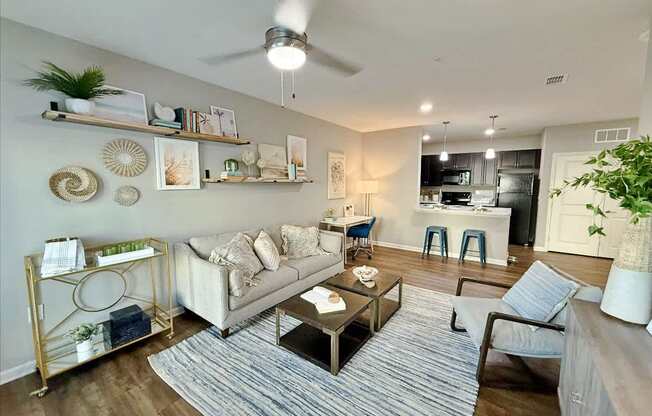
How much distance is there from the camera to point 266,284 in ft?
8.83

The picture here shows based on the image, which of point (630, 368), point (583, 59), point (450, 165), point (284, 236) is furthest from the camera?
point (450, 165)

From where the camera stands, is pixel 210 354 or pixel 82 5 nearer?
pixel 82 5

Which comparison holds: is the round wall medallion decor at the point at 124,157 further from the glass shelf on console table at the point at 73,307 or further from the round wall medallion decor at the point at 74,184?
the glass shelf on console table at the point at 73,307

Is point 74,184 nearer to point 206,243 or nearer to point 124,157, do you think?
point 124,157

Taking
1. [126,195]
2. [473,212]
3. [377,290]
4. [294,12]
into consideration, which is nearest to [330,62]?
[294,12]

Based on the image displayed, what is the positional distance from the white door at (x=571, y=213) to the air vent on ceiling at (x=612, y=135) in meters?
0.33

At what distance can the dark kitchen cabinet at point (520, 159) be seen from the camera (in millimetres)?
6113

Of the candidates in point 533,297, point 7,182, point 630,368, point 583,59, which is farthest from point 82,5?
point 583,59

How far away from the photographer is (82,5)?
172 cm

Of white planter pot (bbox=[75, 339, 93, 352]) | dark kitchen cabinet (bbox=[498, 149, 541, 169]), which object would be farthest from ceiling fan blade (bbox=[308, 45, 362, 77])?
dark kitchen cabinet (bbox=[498, 149, 541, 169])

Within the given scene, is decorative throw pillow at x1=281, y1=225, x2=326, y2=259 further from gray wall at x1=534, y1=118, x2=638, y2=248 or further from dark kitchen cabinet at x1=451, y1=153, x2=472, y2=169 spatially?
dark kitchen cabinet at x1=451, y1=153, x2=472, y2=169

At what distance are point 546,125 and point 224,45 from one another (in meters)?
6.00

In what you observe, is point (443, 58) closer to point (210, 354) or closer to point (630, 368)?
point (630, 368)

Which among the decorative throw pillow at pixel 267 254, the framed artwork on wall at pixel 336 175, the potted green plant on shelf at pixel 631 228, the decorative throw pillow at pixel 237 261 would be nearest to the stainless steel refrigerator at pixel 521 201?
the framed artwork on wall at pixel 336 175
